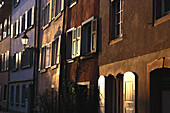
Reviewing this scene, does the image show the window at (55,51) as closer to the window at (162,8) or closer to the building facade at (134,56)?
the building facade at (134,56)

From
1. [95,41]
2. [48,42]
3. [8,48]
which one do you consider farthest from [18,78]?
[95,41]

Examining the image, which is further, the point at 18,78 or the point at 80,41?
the point at 18,78

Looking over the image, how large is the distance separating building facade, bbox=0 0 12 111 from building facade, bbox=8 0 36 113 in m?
1.65

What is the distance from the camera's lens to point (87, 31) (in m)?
17.3

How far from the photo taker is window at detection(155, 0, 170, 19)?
9.96 m

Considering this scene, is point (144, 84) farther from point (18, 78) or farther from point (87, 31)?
point (18, 78)

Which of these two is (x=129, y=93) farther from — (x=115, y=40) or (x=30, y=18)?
(x=30, y=18)

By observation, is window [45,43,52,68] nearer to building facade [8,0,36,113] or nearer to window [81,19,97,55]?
building facade [8,0,36,113]

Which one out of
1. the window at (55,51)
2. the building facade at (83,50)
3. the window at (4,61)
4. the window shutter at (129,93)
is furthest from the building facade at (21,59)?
the window shutter at (129,93)

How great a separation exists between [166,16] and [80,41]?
8.15 m

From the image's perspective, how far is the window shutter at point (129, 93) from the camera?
1138 cm

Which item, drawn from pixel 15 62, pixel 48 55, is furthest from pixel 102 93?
pixel 15 62

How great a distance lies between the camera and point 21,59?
105ft

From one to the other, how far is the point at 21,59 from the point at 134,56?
21.2m
